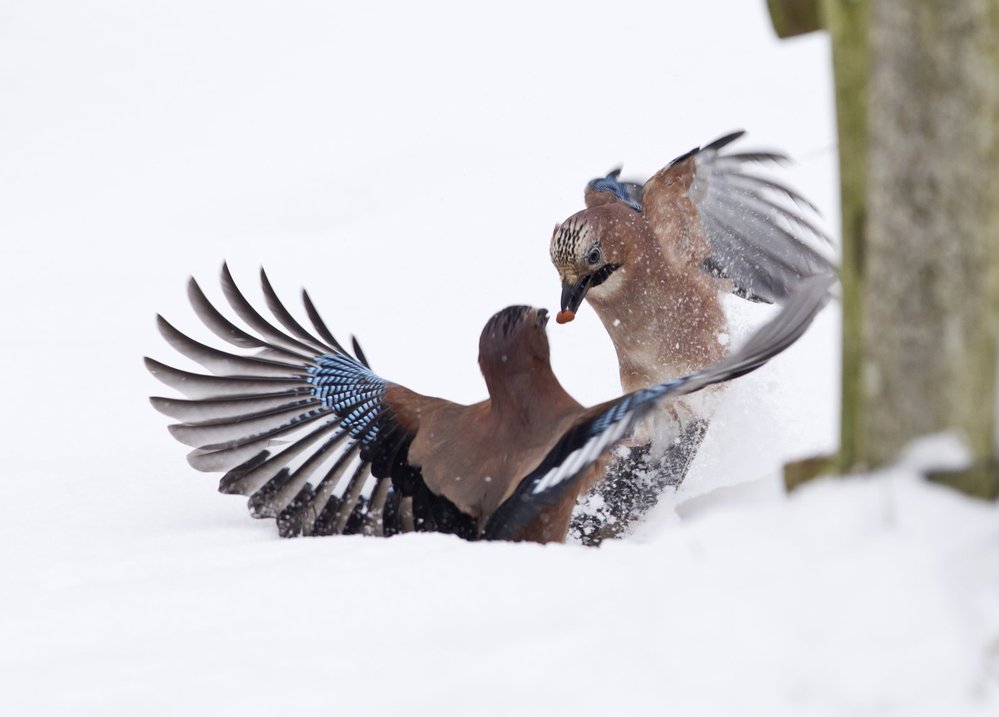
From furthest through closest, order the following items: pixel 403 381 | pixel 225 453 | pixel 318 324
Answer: pixel 403 381, pixel 318 324, pixel 225 453

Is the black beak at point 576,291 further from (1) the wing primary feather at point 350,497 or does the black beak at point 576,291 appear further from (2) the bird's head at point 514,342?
(1) the wing primary feather at point 350,497

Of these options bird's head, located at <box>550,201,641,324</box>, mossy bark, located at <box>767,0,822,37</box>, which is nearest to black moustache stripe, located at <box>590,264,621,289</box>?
bird's head, located at <box>550,201,641,324</box>

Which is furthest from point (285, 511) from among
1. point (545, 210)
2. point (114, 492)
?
point (545, 210)

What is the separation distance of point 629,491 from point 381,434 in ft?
3.01

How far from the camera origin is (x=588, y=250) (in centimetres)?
421

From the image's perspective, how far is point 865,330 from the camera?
179 centimetres

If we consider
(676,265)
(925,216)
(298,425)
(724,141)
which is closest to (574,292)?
(676,265)

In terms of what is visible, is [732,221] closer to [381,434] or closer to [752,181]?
[752,181]

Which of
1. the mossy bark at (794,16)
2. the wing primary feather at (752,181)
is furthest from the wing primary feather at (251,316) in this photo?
the mossy bark at (794,16)

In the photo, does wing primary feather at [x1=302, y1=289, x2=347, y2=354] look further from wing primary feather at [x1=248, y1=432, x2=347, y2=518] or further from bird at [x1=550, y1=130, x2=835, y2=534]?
bird at [x1=550, y1=130, x2=835, y2=534]

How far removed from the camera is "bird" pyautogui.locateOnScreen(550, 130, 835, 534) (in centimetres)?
425

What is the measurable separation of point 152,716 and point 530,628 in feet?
1.97

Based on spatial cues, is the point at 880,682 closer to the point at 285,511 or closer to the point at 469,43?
the point at 285,511

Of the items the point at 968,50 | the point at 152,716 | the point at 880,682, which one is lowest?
the point at 152,716
